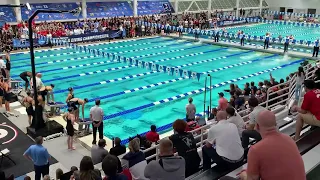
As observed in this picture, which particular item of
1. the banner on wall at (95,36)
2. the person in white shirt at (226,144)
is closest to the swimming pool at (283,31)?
the banner on wall at (95,36)

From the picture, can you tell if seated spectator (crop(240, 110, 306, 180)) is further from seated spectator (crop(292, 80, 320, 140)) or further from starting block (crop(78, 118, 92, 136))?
starting block (crop(78, 118, 92, 136))

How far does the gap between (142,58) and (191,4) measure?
16702mm

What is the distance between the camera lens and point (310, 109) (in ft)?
14.3

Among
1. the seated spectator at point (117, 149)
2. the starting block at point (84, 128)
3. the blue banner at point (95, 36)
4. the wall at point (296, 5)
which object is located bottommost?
the starting block at point (84, 128)

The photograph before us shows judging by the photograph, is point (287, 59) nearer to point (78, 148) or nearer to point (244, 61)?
point (244, 61)

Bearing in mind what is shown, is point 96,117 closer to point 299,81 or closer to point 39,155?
point 39,155

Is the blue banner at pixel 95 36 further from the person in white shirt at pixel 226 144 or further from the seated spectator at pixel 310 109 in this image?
the person in white shirt at pixel 226 144

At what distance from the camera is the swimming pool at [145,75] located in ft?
33.1

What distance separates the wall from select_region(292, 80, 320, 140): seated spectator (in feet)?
118

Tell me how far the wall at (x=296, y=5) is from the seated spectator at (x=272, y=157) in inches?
1510

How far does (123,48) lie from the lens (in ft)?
63.9

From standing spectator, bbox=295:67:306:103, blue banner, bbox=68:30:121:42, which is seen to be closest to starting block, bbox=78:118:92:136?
standing spectator, bbox=295:67:306:103

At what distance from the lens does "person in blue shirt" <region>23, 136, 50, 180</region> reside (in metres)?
5.32

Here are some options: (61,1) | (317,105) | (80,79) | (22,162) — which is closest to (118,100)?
(80,79)
